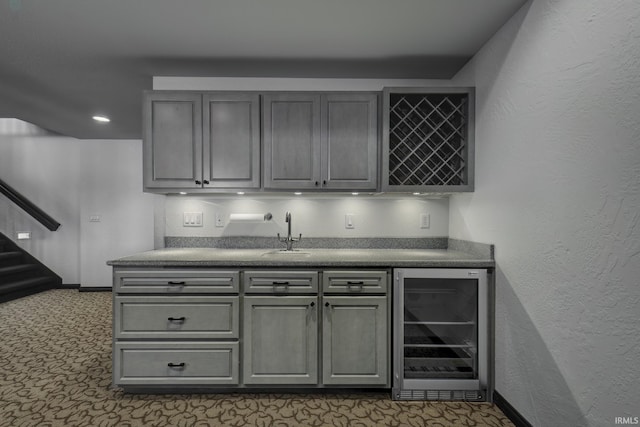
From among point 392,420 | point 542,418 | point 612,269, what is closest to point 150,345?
point 392,420

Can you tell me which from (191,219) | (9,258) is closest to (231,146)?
(191,219)

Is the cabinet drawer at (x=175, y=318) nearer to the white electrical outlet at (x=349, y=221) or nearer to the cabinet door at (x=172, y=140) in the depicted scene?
the cabinet door at (x=172, y=140)

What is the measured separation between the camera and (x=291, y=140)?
2.51 m

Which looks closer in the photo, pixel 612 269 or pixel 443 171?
pixel 612 269

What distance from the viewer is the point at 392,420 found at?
6.45 ft

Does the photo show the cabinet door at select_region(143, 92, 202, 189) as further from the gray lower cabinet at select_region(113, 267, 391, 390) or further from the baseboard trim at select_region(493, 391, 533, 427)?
the baseboard trim at select_region(493, 391, 533, 427)

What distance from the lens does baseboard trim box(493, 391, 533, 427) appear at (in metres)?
1.87

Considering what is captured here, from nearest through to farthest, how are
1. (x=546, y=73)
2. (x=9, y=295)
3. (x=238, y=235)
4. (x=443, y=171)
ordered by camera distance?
(x=546, y=73)
(x=443, y=171)
(x=238, y=235)
(x=9, y=295)

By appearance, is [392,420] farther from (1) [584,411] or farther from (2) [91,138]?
(2) [91,138]

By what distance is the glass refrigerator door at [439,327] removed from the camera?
2.19 metres

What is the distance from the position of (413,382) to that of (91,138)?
18.8 feet

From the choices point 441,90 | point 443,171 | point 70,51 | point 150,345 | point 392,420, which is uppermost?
point 70,51

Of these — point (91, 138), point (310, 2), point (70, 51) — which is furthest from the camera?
point (91, 138)

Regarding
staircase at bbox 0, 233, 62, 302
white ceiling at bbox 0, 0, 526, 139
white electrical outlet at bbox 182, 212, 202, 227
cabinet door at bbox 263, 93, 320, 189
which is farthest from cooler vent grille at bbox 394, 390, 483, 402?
staircase at bbox 0, 233, 62, 302
